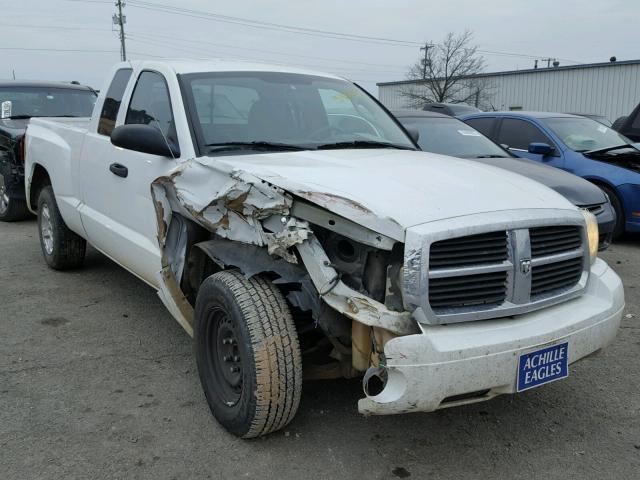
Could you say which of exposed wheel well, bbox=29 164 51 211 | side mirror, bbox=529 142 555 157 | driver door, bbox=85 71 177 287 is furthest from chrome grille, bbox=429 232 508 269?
side mirror, bbox=529 142 555 157

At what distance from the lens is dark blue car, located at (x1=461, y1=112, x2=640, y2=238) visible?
7.34 metres

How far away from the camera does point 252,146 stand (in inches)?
141

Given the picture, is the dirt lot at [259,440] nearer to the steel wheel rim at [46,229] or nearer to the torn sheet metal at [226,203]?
the torn sheet metal at [226,203]

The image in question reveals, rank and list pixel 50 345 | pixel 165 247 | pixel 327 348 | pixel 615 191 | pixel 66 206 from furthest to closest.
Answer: pixel 615 191 → pixel 66 206 → pixel 50 345 → pixel 165 247 → pixel 327 348

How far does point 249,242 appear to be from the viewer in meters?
2.94

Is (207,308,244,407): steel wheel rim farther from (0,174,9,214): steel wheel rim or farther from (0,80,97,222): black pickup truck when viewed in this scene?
(0,174,9,214): steel wheel rim

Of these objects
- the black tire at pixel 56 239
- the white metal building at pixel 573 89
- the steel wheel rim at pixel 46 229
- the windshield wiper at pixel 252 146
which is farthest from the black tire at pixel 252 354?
the white metal building at pixel 573 89

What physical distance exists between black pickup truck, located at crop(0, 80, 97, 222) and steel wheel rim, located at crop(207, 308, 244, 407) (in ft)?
19.0

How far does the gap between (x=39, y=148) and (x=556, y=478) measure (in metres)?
5.22

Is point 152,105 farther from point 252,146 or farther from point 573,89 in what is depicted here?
point 573,89

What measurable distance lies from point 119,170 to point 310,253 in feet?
6.70

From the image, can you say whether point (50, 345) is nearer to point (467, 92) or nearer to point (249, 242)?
point (249, 242)

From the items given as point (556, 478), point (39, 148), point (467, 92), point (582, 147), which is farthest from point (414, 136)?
point (467, 92)

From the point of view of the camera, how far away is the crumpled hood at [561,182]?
5992 mm
